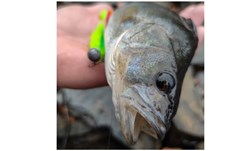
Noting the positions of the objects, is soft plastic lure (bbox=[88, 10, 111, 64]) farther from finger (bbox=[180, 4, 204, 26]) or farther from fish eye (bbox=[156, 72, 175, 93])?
finger (bbox=[180, 4, 204, 26])

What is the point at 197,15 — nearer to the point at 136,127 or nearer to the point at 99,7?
the point at 99,7

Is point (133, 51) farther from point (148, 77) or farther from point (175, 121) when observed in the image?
point (175, 121)

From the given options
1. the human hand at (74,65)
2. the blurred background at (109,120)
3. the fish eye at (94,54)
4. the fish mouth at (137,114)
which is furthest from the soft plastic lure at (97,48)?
the blurred background at (109,120)

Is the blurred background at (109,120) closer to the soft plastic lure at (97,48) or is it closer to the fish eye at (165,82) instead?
the soft plastic lure at (97,48)

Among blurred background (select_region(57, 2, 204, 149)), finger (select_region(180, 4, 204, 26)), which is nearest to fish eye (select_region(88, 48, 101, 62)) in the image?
blurred background (select_region(57, 2, 204, 149))

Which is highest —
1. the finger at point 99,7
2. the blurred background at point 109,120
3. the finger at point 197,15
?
the finger at point 99,7

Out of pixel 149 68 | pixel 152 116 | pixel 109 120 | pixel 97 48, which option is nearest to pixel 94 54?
pixel 97 48

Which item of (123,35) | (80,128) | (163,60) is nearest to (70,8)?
(80,128)
